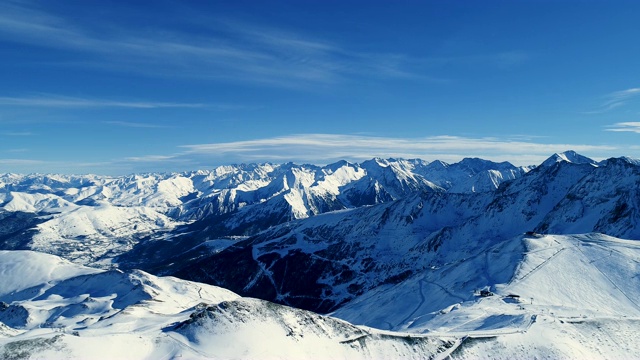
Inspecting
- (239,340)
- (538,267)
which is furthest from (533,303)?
(239,340)

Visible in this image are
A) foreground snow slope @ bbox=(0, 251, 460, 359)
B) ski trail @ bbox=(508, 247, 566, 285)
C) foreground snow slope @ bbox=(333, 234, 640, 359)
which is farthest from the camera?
ski trail @ bbox=(508, 247, 566, 285)

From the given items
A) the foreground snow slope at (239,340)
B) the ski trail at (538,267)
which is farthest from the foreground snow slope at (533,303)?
the foreground snow slope at (239,340)

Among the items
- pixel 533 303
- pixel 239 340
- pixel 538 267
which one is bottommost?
pixel 533 303

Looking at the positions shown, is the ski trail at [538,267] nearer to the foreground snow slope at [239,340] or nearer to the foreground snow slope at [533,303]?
the foreground snow slope at [533,303]

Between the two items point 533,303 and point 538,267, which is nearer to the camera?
point 533,303

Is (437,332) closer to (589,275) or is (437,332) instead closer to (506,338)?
(506,338)

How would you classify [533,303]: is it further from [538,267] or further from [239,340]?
[239,340]

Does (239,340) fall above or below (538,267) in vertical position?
above

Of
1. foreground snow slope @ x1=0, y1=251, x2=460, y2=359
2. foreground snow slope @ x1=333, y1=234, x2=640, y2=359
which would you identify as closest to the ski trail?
foreground snow slope @ x1=333, y1=234, x2=640, y2=359

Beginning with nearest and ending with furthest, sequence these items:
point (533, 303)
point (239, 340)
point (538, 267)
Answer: point (239, 340), point (533, 303), point (538, 267)

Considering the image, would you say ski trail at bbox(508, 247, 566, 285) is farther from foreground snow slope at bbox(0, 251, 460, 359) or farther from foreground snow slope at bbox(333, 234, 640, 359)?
foreground snow slope at bbox(0, 251, 460, 359)

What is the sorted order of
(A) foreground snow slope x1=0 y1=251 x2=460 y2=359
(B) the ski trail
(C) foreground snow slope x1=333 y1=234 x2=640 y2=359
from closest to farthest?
Result: (A) foreground snow slope x1=0 y1=251 x2=460 y2=359 < (C) foreground snow slope x1=333 y1=234 x2=640 y2=359 < (B) the ski trail
